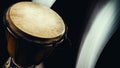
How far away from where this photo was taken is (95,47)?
2.44m

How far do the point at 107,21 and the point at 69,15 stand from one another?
1.59 feet

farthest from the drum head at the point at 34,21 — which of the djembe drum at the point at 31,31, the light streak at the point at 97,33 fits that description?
the light streak at the point at 97,33

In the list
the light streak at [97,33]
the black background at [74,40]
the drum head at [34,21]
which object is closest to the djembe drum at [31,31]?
the drum head at [34,21]

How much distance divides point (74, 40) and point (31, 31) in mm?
966

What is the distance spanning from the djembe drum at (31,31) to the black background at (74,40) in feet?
1.63

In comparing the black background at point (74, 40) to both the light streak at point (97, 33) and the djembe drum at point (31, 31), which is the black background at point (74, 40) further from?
the djembe drum at point (31, 31)

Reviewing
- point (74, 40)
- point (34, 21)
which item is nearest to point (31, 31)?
point (34, 21)

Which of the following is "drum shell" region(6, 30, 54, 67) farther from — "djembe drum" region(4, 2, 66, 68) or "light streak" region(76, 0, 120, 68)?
"light streak" region(76, 0, 120, 68)

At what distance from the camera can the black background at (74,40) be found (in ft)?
7.78

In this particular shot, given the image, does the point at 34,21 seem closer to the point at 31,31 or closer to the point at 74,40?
the point at 31,31

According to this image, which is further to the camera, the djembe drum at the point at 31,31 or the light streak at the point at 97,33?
the light streak at the point at 97,33

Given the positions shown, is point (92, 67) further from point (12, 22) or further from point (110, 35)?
point (12, 22)

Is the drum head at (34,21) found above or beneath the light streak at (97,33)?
above

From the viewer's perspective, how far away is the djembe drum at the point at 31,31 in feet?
5.57
